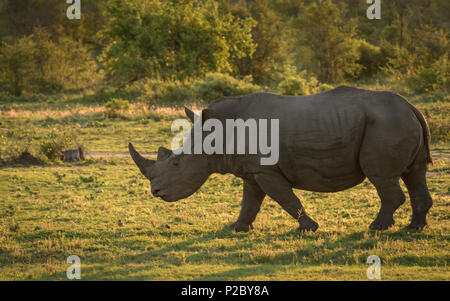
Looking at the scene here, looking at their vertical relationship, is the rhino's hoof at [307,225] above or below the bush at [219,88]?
below

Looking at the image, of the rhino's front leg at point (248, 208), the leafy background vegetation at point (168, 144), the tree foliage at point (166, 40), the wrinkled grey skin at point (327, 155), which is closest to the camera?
the leafy background vegetation at point (168, 144)

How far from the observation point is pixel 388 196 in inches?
332

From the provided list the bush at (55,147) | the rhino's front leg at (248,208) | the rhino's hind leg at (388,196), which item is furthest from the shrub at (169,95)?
the rhino's hind leg at (388,196)

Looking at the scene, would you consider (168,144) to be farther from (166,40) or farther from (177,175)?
(166,40)

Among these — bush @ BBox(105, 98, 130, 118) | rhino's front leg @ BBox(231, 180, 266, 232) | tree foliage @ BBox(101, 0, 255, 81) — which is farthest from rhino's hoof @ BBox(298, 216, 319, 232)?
tree foliage @ BBox(101, 0, 255, 81)

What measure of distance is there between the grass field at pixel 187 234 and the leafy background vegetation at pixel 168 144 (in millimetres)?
36

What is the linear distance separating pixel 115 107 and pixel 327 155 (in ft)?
53.8

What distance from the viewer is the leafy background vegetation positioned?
7.62m

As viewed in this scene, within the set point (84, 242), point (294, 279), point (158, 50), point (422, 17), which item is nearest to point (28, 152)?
point (84, 242)

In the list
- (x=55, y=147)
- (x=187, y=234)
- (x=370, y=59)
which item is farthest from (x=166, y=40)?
(x=187, y=234)

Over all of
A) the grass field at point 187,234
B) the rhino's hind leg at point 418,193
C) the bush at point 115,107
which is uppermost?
the bush at point 115,107

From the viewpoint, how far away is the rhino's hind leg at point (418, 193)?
8.69 m

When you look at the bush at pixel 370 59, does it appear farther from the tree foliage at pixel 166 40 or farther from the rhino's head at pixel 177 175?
the rhino's head at pixel 177 175

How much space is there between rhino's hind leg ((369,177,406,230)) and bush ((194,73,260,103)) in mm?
17633
